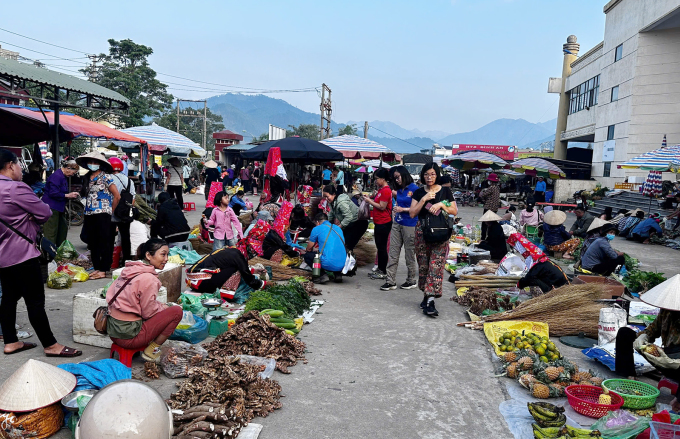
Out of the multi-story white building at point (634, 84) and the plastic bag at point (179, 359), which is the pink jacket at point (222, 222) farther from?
the multi-story white building at point (634, 84)

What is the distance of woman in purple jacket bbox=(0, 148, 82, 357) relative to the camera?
4.27 metres

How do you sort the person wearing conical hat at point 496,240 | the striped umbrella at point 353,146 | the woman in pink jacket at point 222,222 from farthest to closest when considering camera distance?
the striped umbrella at point 353,146 → the person wearing conical hat at point 496,240 → the woman in pink jacket at point 222,222

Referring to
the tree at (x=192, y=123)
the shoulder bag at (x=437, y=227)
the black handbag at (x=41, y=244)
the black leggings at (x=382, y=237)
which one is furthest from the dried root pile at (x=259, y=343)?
the tree at (x=192, y=123)

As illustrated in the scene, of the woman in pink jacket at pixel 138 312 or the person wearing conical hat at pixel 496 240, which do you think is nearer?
the woman in pink jacket at pixel 138 312

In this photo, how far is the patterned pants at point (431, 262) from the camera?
21.0 ft

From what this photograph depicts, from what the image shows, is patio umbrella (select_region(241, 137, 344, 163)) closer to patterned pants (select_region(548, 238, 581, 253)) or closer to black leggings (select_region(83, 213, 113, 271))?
black leggings (select_region(83, 213, 113, 271))

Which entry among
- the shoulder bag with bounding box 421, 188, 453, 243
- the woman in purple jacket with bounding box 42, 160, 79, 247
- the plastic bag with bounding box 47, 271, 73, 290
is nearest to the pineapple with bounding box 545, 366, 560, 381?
the shoulder bag with bounding box 421, 188, 453, 243

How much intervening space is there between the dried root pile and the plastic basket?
2844 mm

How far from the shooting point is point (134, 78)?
39312mm

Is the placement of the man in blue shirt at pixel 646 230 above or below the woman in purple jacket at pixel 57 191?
below

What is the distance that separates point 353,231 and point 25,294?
5678 millimetres

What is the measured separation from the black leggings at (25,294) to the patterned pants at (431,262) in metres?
4.27

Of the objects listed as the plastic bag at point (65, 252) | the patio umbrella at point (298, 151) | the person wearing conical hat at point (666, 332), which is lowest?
the plastic bag at point (65, 252)

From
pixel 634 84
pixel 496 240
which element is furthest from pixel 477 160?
pixel 496 240
